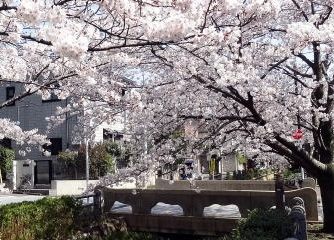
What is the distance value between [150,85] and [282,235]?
4.24 meters

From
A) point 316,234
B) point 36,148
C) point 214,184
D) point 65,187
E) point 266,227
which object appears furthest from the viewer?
point 36,148

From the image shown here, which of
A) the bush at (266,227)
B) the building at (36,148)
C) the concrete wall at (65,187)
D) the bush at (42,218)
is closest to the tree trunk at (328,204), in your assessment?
the bush at (266,227)

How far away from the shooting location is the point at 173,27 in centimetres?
467

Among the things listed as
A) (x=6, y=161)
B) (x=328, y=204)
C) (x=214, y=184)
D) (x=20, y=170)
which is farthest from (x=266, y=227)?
(x=20, y=170)

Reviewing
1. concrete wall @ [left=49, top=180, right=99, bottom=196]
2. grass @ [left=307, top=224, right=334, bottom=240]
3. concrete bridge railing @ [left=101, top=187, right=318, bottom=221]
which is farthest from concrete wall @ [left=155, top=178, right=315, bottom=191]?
concrete wall @ [left=49, top=180, right=99, bottom=196]

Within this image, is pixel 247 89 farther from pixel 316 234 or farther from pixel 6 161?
pixel 6 161

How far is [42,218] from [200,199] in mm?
4260

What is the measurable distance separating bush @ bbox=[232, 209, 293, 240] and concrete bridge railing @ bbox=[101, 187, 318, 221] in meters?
3.04

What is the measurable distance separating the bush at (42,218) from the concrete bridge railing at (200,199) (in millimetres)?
1805

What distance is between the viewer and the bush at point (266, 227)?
715 centimetres

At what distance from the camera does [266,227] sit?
791cm

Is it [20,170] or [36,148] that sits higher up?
[36,148]

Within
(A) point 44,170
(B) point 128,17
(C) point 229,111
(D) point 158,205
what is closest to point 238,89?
(C) point 229,111

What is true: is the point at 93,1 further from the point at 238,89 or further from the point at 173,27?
the point at 238,89
